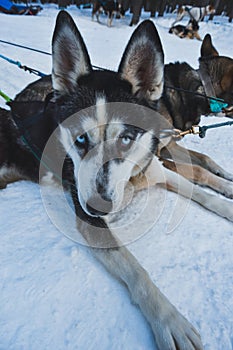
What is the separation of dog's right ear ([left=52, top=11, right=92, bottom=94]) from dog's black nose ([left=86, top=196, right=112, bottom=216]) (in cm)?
71

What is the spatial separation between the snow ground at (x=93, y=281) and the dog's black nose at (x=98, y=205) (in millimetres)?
324

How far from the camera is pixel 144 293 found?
1080 mm

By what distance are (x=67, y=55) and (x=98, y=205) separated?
840mm

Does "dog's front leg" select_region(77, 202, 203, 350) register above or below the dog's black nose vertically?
below

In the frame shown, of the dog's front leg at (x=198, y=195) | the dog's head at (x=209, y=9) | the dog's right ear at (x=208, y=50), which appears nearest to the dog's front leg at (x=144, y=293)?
the dog's front leg at (x=198, y=195)

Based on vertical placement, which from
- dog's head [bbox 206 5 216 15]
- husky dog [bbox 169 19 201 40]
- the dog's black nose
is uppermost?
dog's head [bbox 206 5 216 15]

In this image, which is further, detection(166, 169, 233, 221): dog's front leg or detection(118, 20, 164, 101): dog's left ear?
detection(166, 169, 233, 221): dog's front leg

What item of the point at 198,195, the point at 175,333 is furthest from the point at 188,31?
the point at 175,333

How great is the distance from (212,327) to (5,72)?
378cm

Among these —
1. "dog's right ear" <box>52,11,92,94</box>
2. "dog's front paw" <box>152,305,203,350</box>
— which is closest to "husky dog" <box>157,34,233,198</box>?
"dog's right ear" <box>52,11,92,94</box>

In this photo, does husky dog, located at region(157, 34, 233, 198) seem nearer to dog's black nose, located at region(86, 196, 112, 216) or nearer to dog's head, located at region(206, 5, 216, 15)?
dog's black nose, located at region(86, 196, 112, 216)

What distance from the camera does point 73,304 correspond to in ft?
3.73

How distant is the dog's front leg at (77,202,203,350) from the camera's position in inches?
38.3

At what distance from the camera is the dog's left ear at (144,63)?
126 cm
